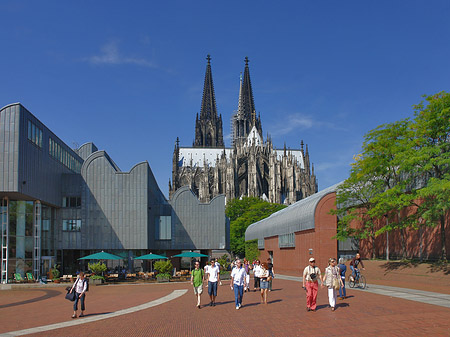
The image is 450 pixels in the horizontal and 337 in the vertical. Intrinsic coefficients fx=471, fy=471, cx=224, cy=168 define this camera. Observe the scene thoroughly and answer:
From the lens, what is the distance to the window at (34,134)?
34656 mm

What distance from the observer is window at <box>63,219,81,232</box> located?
140 feet

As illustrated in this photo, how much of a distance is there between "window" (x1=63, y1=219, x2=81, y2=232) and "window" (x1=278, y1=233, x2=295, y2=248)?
1910cm

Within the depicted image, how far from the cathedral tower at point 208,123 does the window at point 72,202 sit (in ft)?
335

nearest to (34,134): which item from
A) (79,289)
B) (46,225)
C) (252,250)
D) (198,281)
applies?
(46,225)

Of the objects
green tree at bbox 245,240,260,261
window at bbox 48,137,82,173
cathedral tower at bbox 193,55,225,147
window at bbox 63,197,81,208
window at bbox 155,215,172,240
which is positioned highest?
cathedral tower at bbox 193,55,225,147

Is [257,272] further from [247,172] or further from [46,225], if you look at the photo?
[247,172]

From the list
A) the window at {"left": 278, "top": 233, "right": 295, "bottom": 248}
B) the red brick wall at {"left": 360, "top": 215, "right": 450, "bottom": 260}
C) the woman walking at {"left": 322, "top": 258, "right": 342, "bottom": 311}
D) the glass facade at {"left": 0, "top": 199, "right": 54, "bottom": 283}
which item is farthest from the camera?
the window at {"left": 278, "top": 233, "right": 295, "bottom": 248}

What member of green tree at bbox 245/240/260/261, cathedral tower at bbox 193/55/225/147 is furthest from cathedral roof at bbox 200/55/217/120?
green tree at bbox 245/240/260/261

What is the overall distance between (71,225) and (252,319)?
32.8 meters

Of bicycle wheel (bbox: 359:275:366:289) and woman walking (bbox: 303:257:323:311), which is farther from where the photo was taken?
bicycle wheel (bbox: 359:275:366:289)

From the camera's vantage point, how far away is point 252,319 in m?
13.4

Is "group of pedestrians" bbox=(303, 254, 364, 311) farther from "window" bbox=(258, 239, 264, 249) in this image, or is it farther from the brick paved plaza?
"window" bbox=(258, 239, 264, 249)

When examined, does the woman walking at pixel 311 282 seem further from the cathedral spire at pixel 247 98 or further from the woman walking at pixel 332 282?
the cathedral spire at pixel 247 98

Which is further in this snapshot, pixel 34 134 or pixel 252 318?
pixel 34 134
